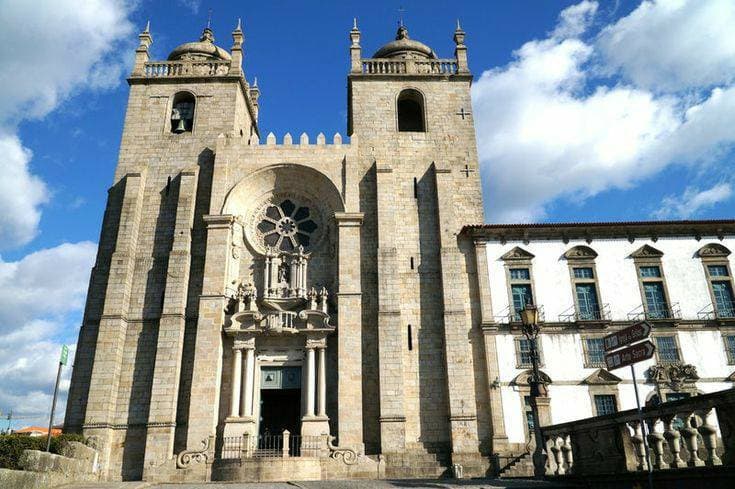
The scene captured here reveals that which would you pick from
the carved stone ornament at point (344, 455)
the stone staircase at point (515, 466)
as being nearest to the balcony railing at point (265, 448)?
the carved stone ornament at point (344, 455)

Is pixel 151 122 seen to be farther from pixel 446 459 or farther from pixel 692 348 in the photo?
pixel 692 348

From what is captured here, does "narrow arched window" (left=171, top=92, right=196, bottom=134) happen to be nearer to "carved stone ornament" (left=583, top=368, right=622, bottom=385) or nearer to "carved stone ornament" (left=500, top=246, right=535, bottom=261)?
"carved stone ornament" (left=500, top=246, right=535, bottom=261)

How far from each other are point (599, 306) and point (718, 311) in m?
4.58

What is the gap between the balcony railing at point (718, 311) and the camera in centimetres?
2162

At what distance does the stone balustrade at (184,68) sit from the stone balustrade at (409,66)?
7194mm

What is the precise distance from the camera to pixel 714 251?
2277cm

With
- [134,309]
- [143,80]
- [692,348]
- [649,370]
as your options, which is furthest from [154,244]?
[692,348]

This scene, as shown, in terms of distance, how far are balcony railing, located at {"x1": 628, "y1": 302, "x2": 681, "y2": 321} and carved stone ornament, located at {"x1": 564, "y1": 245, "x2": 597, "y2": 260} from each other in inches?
104

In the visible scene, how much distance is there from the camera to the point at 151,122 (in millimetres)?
26281

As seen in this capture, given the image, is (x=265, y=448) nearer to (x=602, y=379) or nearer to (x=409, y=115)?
(x=602, y=379)

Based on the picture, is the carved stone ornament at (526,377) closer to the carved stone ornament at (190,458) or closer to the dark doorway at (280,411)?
the dark doorway at (280,411)

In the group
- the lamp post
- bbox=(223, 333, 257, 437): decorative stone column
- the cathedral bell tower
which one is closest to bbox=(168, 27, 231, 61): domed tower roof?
the cathedral bell tower

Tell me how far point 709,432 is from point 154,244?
21164 mm

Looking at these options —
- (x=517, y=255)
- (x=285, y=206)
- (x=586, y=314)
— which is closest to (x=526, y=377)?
(x=586, y=314)
